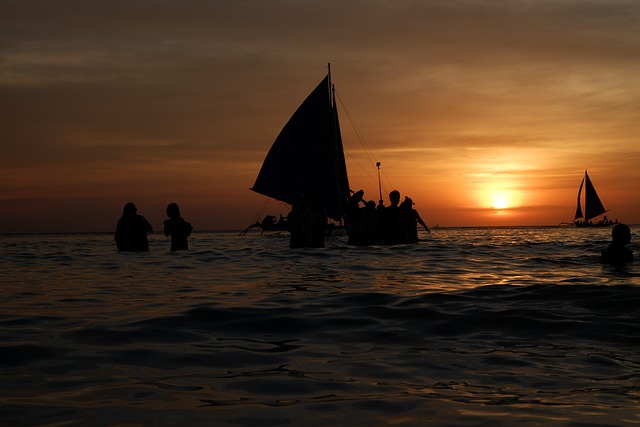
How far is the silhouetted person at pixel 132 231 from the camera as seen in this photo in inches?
704

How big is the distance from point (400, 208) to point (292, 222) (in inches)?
163

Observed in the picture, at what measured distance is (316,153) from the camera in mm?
44812

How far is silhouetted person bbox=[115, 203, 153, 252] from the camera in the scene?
17.9m

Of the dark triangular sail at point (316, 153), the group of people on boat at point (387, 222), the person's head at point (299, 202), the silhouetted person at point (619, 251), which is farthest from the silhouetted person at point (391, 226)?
the dark triangular sail at point (316, 153)

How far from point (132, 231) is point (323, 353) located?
1397 cm

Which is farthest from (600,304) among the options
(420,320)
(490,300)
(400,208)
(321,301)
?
(400,208)

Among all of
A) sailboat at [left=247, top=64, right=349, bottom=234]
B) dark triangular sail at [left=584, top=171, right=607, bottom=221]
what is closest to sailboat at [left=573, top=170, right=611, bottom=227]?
dark triangular sail at [left=584, top=171, right=607, bottom=221]

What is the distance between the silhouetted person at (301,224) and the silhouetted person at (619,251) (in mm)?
7837

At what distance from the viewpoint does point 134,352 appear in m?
5.36

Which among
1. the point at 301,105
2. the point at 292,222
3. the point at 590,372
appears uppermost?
the point at 301,105

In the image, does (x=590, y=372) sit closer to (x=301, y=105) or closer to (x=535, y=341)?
(x=535, y=341)

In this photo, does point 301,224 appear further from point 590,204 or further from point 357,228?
point 590,204

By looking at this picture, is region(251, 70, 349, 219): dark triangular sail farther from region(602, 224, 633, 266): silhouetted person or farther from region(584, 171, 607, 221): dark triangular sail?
region(584, 171, 607, 221): dark triangular sail

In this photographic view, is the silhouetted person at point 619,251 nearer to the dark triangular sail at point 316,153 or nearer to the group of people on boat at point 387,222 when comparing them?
the group of people on boat at point 387,222
